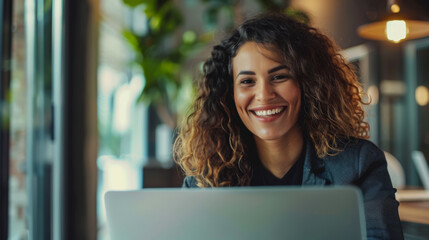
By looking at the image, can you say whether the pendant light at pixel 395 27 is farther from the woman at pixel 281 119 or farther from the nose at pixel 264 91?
the nose at pixel 264 91

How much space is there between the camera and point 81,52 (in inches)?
141

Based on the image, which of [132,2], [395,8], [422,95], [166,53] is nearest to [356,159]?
[395,8]

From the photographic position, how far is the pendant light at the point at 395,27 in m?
2.65

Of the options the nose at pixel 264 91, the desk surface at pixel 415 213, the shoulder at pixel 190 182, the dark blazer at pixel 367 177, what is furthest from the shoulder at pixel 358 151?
the desk surface at pixel 415 213

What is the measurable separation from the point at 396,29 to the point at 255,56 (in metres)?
1.53

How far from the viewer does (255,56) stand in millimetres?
1500

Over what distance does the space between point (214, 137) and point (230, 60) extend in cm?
27

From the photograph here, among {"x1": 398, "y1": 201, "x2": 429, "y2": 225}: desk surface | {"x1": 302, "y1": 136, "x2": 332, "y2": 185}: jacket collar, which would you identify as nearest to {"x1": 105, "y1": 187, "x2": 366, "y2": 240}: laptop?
{"x1": 302, "y1": 136, "x2": 332, "y2": 185}: jacket collar

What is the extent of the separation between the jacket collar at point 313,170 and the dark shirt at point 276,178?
0.16 ft

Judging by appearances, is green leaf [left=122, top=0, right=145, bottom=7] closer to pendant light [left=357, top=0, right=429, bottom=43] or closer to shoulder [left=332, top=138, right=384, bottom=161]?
pendant light [left=357, top=0, right=429, bottom=43]

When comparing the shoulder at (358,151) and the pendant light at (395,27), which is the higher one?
the pendant light at (395,27)

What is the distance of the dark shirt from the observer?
1549 mm

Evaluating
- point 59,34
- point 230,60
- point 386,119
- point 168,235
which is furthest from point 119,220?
point 386,119

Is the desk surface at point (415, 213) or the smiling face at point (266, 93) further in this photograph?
the desk surface at point (415, 213)
